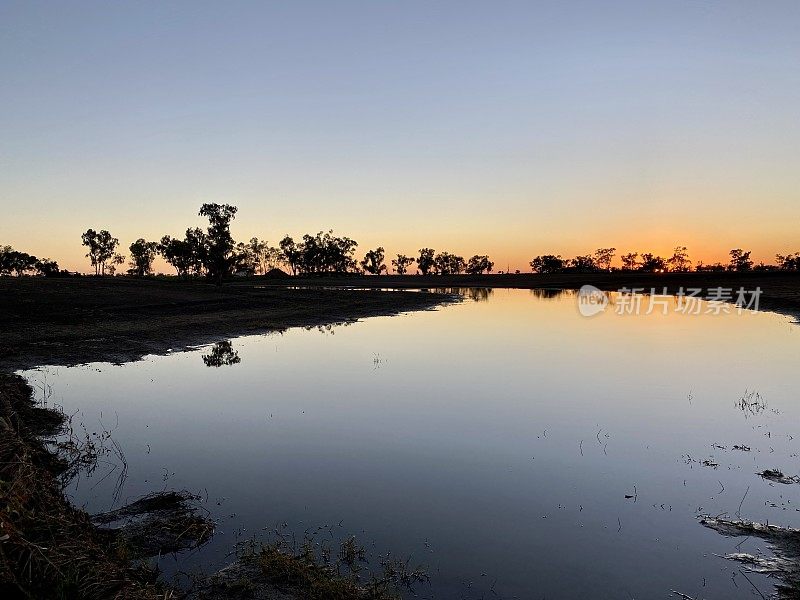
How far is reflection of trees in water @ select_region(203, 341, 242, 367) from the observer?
24938 millimetres

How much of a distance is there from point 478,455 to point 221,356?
1830 centimetres

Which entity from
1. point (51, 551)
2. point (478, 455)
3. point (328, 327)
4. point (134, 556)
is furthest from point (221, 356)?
point (51, 551)

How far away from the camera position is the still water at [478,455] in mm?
8164

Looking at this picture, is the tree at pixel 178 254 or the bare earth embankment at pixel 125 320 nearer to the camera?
the bare earth embankment at pixel 125 320

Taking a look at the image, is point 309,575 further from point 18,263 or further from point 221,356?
point 18,263

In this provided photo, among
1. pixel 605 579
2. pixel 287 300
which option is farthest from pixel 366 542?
pixel 287 300

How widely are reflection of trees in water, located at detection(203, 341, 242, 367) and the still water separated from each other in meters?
0.34

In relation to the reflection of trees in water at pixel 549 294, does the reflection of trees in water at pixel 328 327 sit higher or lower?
higher

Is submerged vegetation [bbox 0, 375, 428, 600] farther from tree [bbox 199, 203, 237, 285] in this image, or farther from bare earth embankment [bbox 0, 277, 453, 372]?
tree [bbox 199, 203, 237, 285]

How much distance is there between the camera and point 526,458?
12562mm

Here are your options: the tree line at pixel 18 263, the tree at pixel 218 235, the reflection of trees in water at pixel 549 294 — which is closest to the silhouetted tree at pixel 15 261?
the tree line at pixel 18 263

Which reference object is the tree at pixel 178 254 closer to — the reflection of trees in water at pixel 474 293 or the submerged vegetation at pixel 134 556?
the reflection of trees in water at pixel 474 293

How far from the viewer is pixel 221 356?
26.8 metres

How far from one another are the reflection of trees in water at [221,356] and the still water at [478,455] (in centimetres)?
34
